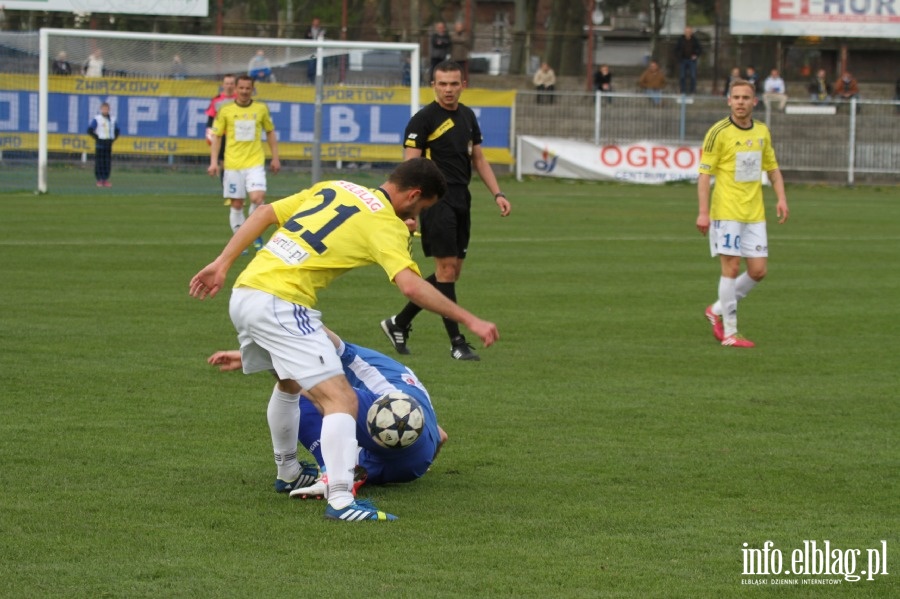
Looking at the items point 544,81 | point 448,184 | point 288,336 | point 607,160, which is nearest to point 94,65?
point 607,160

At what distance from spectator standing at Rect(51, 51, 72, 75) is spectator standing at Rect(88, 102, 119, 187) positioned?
100cm

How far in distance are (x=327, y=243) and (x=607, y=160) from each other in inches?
1096

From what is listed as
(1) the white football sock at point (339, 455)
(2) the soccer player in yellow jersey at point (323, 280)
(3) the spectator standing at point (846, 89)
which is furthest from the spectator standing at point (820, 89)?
(1) the white football sock at point (339, 455)

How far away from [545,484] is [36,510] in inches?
90.1

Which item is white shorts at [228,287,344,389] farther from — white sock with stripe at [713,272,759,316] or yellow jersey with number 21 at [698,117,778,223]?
white sock with stripe at [713,272,759,316]

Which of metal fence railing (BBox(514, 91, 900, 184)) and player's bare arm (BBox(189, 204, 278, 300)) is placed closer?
player's bare arm (BBox(189, 204, 278, 300))

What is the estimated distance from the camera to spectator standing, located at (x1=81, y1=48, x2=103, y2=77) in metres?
24.5

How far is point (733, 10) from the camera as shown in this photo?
131ft

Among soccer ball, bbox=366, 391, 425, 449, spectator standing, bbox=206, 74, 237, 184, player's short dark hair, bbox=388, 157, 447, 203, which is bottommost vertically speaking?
soccer ball, bbox=366, 391, 425, 449

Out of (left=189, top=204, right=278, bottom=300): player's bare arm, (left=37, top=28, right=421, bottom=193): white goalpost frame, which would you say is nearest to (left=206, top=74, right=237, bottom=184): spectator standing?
(left=37, top=28, right=421, bottom=193): white goalpost frame

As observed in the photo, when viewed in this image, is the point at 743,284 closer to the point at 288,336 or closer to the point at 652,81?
the point at 288,336

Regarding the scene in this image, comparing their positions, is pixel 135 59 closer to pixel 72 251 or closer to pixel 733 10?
pixel 72 251

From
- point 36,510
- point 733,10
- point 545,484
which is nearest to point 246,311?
point 36,510

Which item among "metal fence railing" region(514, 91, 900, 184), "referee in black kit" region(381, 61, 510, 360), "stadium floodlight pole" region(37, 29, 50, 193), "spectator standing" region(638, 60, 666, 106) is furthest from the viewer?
"spectator standing" region(638, 60, 666, 106)
